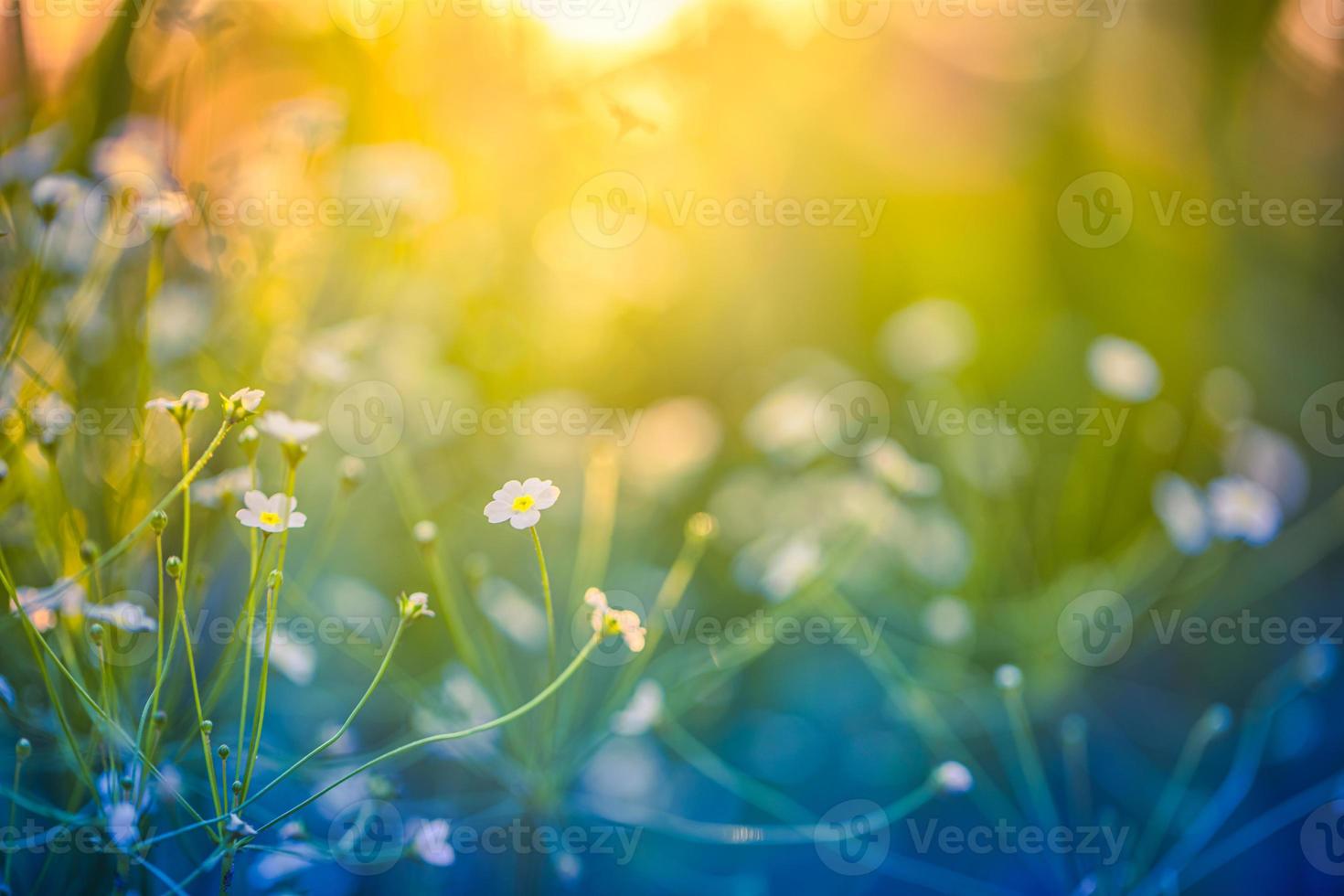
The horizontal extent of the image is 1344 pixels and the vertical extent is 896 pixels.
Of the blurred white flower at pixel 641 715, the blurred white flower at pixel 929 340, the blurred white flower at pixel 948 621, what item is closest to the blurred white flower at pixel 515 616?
the blurred white flower at pixel 641 715

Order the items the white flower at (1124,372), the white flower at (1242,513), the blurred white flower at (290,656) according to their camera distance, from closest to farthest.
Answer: the blurred white flower at (290,656) < the white flower at (1242,513) < the white flower at (1124,372)

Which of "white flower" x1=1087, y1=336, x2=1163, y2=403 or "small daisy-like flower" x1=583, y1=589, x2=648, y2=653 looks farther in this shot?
"white flower" x1=1087, y1=336, x2=1163, y2=403

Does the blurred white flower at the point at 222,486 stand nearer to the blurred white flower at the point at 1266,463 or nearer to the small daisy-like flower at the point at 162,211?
the small daisy-like flower at the point at 162,211

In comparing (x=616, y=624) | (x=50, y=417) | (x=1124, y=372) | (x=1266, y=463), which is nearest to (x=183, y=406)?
(x=50, y=417)

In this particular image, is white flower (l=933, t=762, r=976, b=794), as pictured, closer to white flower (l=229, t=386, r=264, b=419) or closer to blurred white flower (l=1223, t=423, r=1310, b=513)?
white flower (l=229, t=386, r=264, b=419)

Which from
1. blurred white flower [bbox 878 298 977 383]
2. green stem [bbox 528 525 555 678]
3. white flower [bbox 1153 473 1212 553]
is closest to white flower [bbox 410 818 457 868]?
green stem [bbox 528 525 555 678]

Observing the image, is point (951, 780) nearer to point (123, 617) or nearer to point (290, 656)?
point (290, 656)
